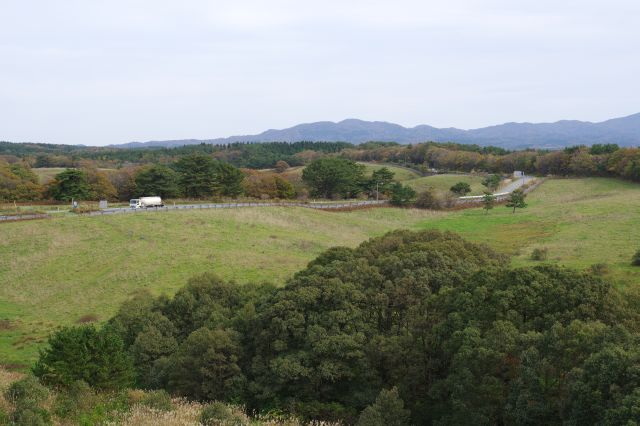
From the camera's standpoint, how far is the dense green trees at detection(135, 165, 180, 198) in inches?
2960

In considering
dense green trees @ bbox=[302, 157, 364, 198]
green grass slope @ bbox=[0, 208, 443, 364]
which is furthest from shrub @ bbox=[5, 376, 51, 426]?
dense green trees @ bbox=[302, 157, 364, 198]

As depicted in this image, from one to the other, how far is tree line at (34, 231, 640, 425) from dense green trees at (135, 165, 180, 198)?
51632 mm

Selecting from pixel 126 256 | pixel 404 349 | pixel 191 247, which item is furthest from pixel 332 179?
pixel 404 349

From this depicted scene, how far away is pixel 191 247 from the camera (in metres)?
44.8

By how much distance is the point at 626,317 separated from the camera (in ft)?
54.5

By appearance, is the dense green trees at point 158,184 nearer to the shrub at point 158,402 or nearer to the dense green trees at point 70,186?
the dense green trees at point 70,186

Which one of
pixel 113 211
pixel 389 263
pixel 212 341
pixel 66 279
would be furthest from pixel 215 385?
pixel 113 211

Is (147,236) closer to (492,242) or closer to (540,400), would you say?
(492,242)

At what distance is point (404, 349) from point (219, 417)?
23.6ft

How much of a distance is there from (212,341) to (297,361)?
3806 millimetres

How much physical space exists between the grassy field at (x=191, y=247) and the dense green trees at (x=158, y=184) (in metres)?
21.8

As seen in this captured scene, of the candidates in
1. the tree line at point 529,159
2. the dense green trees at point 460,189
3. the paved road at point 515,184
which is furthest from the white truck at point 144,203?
the tree line at point 529,159

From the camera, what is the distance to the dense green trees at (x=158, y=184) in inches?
2960

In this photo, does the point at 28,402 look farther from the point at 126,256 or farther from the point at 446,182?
the point at 446,182
